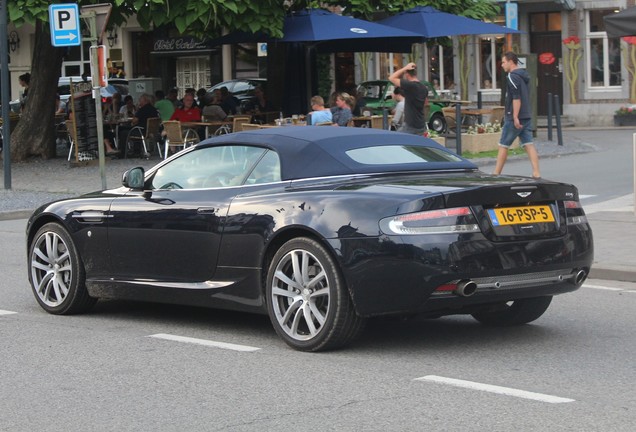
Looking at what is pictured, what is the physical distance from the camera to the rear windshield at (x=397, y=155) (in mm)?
8297

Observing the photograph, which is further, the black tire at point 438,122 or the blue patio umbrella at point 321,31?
the black tire at point 438,122

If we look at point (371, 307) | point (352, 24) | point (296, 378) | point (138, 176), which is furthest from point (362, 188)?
point (352, 24)

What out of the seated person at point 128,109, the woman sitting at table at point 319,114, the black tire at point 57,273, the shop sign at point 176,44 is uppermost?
the shop sign at point 176,44

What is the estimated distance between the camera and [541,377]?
22.4ft

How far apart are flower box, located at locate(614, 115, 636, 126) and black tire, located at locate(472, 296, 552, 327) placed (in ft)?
Result: 100

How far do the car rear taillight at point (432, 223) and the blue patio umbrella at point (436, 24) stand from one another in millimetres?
18596

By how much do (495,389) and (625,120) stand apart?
Result: 1289 inches

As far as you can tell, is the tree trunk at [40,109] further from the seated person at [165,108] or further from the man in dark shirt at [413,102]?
the man in dark shirt at [413,102]

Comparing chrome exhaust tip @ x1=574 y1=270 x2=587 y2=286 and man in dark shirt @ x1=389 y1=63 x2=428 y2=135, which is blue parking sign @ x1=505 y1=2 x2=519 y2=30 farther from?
chrome exhaust tip @ x1=574 y1=270 x2=587 y2=286

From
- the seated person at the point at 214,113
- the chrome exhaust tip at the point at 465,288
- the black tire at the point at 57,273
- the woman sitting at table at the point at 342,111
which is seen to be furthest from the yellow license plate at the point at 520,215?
the seated person at the point at 214,113

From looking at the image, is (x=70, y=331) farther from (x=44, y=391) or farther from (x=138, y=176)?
(x=44, y=391)

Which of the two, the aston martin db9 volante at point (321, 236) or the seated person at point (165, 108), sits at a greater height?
the seated person at point (165, 108)

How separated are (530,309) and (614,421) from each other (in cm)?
256

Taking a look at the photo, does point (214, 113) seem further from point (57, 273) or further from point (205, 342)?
point (205, 342)
